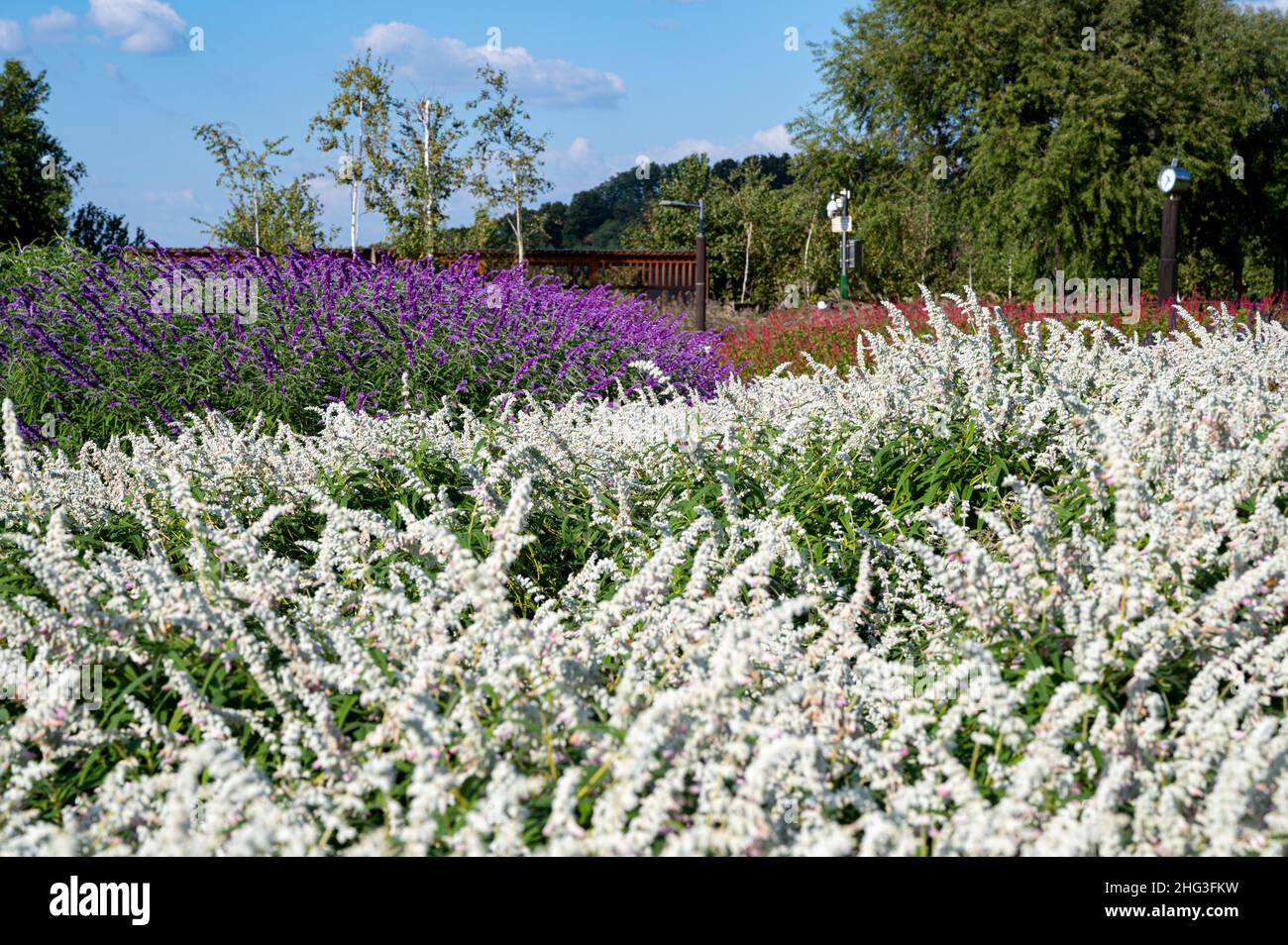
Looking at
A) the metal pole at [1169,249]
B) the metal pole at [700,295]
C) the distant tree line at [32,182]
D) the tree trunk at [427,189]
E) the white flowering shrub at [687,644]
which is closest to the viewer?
the white flowering shrub at [687,644]

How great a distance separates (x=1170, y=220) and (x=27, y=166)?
1428 inches

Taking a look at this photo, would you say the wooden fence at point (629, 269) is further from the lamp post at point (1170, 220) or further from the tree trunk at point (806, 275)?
the lamp post at point (1170, 220)

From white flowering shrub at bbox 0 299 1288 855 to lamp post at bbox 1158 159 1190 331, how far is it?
38.9 feet

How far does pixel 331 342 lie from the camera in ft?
23.7

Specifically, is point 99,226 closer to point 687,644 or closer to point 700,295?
point 700,295

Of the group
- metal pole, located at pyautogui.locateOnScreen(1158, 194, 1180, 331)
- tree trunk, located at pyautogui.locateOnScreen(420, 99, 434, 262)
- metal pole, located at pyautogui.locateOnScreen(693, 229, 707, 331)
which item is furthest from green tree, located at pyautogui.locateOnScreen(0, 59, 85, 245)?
metal pole, located at pyautogui.locateOnScreen(1158, 194, 1180, 331)

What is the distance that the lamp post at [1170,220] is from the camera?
1534cm

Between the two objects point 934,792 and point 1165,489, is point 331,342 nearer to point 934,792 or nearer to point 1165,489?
point 1165,489

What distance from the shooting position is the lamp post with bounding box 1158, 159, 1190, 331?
604 inches

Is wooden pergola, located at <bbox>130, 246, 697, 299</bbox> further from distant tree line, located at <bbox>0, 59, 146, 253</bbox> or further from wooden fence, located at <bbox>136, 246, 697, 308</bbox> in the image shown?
distant tree line, located at <bbox>0, 59, 146, 253</bbox>

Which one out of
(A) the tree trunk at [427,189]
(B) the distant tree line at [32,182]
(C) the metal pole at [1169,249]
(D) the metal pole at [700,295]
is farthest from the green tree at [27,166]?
(C) the metal pole at [1169,249]

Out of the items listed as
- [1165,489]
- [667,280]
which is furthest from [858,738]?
[667,280]

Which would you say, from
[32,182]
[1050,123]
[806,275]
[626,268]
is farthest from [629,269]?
[32,182]

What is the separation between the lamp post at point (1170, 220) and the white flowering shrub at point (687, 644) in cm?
1187
